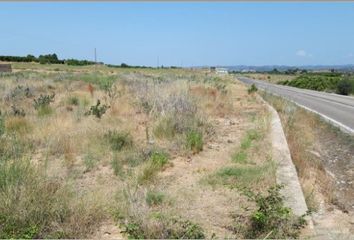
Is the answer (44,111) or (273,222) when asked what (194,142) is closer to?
(273,222)

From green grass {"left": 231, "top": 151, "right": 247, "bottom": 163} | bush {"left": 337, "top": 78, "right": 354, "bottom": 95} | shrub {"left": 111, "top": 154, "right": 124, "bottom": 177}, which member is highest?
shrub {"left": 111, "top": 154, "right": 124, "bottom": 177}

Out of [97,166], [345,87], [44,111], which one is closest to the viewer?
[97,166]

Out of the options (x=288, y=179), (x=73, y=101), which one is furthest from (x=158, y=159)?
(x=73, y=101)

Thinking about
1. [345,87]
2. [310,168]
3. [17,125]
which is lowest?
[345,87]

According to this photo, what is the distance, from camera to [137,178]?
6039 mm

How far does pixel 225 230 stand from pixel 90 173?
292 centimetres

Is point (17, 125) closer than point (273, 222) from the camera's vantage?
No

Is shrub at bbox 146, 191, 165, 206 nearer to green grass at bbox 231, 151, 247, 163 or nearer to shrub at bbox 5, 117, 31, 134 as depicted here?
green grass at bbox 231, 151, 247, 163

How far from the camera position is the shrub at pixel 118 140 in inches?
322

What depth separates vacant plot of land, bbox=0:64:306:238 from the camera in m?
4.28

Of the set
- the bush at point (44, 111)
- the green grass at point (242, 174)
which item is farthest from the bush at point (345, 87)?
the green grass at point (242, 174)

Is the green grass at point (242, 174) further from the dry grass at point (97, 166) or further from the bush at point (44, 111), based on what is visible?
the bush at point (44, 111)

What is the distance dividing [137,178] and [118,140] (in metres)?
2.54

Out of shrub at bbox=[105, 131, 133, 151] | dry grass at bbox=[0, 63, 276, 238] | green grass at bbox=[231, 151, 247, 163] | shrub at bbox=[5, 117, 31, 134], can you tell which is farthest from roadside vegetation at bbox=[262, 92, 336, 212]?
shrub at bbox=[5, 117, 31, 134]
